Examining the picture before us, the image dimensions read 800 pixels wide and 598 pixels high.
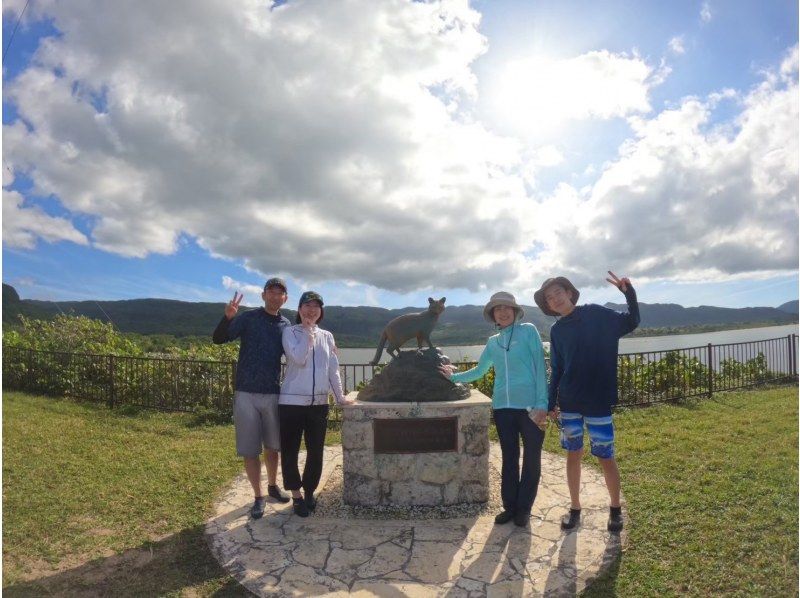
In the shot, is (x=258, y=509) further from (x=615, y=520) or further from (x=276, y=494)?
(x=615, y=520)

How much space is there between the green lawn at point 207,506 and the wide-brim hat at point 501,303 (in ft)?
6.38

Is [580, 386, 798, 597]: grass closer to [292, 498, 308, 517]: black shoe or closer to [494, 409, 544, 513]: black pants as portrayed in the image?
[494, 409, 544, 513]: black pants

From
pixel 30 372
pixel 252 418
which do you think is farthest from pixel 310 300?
pixel 30 372

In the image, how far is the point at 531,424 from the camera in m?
3.74

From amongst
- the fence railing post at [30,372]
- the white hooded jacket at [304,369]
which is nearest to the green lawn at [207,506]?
the white hooded jacket at [304,369]

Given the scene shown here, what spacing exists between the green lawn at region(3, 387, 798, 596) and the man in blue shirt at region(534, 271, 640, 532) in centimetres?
71

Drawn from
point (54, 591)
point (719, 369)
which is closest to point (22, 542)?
point (54, 591)

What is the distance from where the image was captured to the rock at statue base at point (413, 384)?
4.47m

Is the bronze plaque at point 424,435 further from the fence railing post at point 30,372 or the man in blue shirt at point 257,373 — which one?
the fence railing post at point 30,372

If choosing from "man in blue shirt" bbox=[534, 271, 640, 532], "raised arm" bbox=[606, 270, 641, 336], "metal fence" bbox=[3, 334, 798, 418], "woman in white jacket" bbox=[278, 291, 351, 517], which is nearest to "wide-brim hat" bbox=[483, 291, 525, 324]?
"man in blue shirt" bbox=[534, 271, 640, 532]

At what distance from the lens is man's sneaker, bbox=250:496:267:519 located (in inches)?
163

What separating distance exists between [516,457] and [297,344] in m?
2.05

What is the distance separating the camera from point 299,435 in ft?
13.0

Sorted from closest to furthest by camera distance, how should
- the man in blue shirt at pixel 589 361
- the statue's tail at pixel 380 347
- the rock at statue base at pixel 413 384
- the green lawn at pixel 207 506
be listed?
1. the green lawn at pixel 207 506
2. the man in blue shirt at pixel 589 361
3. the rock at statue base at pixel 413 384
4. the statue's tail at pixel 380 347
